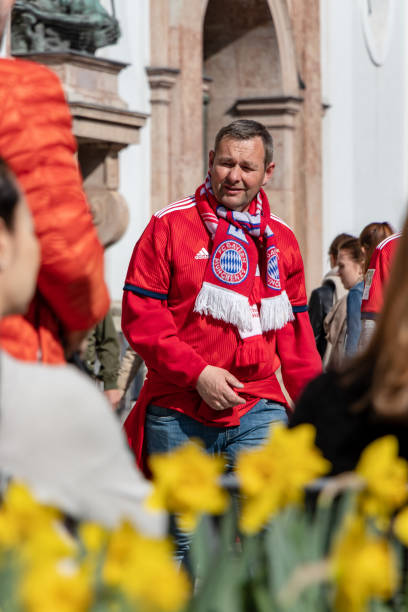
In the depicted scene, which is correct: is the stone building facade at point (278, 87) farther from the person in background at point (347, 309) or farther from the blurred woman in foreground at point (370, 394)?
the blurred woman in foreground at point (370, 394)

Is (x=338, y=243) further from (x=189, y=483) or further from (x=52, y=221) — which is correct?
(x=189, y=483)

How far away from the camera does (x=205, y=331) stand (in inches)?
185

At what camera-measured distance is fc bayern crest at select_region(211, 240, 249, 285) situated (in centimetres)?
470

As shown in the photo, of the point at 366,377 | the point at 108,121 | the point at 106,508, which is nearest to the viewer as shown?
the point at 106,508

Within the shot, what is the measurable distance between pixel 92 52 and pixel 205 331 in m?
6.69

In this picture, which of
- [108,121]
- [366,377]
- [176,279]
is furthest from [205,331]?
[108,121]

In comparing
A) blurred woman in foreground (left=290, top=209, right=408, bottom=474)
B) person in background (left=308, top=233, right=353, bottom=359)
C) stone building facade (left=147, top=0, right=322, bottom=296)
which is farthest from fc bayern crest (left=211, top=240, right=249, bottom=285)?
stone building facade (left=147, top=0, right=322, bottom=296)

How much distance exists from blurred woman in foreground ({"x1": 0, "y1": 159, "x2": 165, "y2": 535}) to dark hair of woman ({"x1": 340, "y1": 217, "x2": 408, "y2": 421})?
0.39 metres

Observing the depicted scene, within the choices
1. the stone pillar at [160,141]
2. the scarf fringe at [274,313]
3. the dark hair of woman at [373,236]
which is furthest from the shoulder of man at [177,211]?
the stone pillar at [160,141]

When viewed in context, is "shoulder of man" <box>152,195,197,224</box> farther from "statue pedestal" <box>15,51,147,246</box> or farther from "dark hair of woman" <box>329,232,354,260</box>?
"statue pedestal" <box>15,51,147,246</box>

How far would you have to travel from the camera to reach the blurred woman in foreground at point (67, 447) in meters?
1.83

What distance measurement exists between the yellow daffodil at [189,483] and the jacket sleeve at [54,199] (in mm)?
846

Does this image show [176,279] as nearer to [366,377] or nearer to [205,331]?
[205,331]

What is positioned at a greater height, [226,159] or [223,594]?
[226,159]
